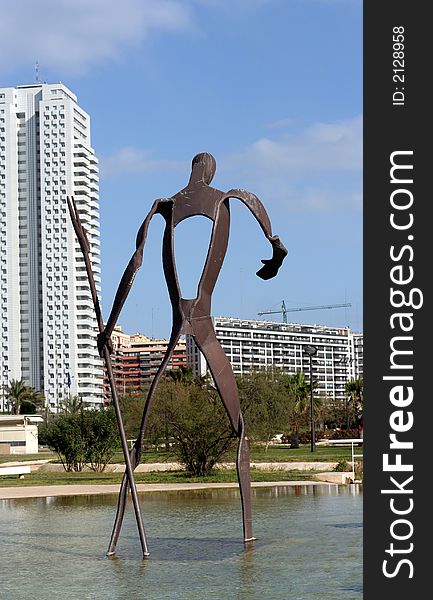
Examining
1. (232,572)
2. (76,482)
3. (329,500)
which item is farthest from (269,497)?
(232,572)

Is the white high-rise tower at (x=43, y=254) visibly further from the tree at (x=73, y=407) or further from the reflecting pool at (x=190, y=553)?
the reflecting pool at (x=190, y=553)

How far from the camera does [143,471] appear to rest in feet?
113

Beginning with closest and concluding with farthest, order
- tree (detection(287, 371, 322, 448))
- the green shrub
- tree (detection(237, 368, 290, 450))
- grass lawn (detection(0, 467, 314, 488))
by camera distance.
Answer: grass lawn (detection(0, 467, 314, 488))
the green shrub
tree (detection(237, 368, 290, 450))
tree (detection(287, 371, 322, 448))

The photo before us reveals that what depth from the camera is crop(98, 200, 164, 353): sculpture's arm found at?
12633 mm

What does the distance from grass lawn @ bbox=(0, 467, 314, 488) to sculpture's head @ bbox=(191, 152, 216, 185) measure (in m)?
15.5

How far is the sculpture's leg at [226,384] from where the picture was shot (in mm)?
13016

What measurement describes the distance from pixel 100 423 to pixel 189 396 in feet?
9.68

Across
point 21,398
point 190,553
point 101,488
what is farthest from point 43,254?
point 190,553

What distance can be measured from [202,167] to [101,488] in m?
14.7

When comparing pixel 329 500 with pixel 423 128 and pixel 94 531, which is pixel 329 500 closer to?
Answer: pixel 94 531

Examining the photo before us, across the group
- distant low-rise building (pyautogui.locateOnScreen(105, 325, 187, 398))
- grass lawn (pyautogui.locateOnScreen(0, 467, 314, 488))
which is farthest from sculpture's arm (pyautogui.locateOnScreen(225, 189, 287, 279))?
distant low-rise building (pyautogui.locateOnScreen(105, 325, 187, 398))

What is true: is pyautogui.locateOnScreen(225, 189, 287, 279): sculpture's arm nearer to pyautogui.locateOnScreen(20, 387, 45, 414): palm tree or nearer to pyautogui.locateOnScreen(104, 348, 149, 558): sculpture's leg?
pyautogui.locateOnScreen(104, 348, 149, 558): sculpture's leg

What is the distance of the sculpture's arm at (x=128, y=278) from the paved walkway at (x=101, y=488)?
12.7 metres

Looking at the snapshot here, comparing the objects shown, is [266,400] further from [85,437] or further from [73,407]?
[85,437]
